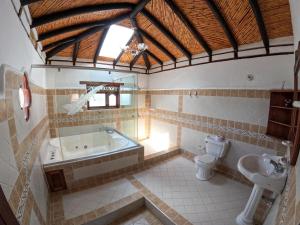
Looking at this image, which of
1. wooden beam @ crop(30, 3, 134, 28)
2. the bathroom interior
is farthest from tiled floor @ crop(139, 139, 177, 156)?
wooden beam @ crop(30, 3, 134, 28)

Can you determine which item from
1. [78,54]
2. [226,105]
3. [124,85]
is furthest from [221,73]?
[78,54]

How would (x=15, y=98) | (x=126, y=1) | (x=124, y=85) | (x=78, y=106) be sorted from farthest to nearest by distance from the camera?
(x=124, y=85) → (x=78, y=106) → (x=126, y=1) → (x=15, y=98)

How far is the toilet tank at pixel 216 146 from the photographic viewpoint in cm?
269

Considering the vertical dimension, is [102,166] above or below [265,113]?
below

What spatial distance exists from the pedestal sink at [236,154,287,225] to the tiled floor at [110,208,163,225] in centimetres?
110

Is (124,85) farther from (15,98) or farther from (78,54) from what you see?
(15,98)

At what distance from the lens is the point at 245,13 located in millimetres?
1988

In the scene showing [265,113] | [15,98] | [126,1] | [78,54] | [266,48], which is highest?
[126,1]

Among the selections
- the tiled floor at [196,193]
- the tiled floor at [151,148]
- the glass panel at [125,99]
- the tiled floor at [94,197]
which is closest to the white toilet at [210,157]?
the tiled floor at [196,193]

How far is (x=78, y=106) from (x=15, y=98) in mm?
2313

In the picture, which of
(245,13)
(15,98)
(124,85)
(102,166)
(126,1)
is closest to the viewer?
(15,98)

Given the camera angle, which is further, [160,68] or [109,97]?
[160,68]

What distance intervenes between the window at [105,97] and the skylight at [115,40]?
0.82 meters

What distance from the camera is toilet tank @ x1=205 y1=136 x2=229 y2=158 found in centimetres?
269
